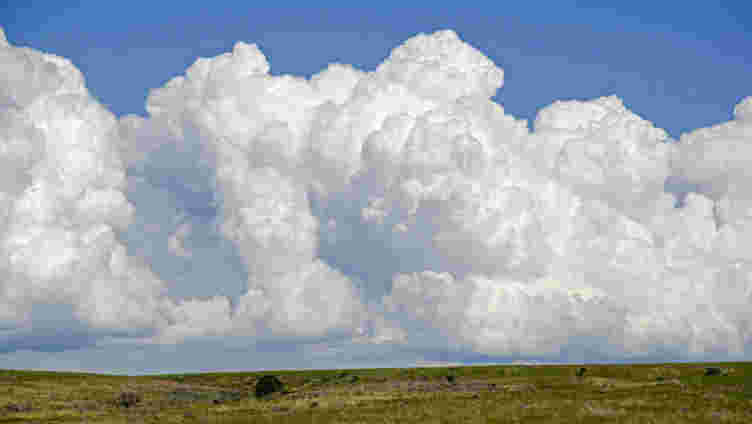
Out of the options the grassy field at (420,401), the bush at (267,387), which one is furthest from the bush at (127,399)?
the bush at (267,387)

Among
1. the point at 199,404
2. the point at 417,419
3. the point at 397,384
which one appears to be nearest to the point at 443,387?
the point at 397,384

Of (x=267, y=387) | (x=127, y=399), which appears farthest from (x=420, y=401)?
Answer: (x=127, y=399)

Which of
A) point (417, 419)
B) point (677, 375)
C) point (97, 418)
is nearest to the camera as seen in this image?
point (417, 419)

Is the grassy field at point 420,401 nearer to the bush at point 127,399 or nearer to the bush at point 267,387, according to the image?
the bush at point 127,399

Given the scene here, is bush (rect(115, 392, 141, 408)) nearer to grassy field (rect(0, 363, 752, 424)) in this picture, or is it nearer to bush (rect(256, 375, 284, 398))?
grassy field (rect(0, 363, 752, 424))

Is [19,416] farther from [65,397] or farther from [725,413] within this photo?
[725,413]

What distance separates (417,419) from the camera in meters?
56.7

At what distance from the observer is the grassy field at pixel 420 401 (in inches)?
2210

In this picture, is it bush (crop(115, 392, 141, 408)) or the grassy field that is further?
bush (crop(115, 392, 141, 408))

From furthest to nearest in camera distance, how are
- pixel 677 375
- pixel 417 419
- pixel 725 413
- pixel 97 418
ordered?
pixel 677 375 < pixel 97 418 < pixel 417 419 < pixel 725 413

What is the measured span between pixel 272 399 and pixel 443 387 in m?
18.3

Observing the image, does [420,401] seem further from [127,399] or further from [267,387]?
[127,399]

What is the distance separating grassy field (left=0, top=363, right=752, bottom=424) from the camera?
5612 centimetres

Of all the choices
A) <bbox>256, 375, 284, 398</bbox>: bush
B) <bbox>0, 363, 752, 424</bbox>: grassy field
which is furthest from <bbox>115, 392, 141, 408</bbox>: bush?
<bbox>256, 375, 284, 398</bbox>: bush
